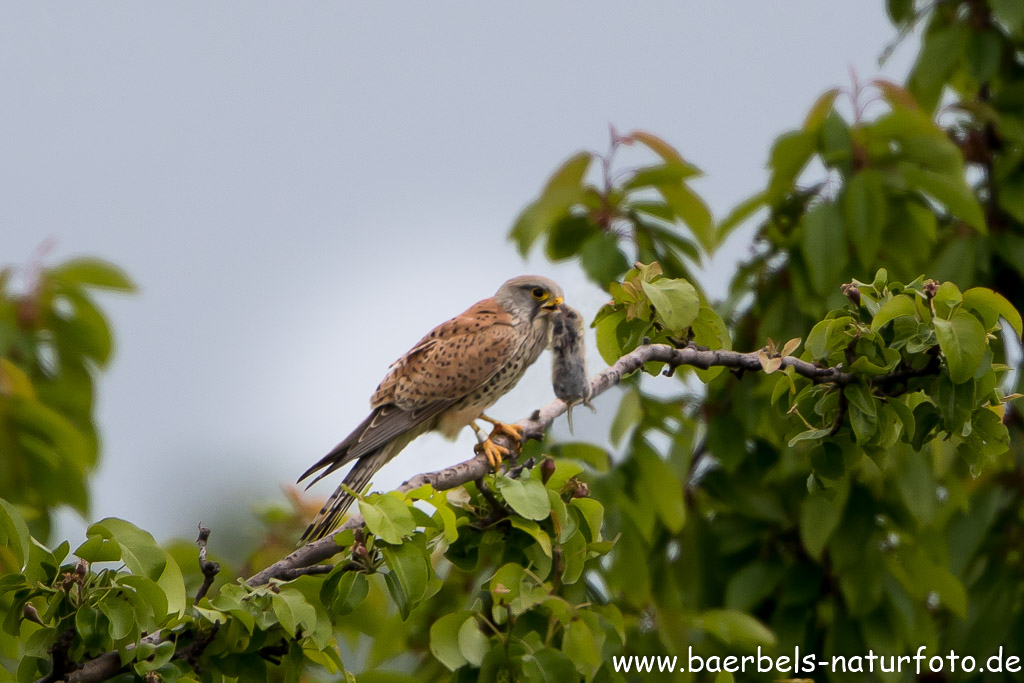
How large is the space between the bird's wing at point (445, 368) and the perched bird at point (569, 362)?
2.51ft

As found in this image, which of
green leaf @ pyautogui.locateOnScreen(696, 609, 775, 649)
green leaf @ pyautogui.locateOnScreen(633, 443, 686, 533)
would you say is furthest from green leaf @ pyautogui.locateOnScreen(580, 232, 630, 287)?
green leaf @ pyautogui.locateOnScreen(696, 609, 775, 649)

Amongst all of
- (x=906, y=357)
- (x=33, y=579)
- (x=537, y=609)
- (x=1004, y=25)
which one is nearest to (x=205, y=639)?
(x=33, y=579)

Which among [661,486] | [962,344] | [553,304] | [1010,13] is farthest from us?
[1010,13]

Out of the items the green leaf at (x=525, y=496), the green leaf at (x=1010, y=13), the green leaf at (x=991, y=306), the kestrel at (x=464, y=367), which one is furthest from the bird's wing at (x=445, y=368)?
the green leaf at (x=1010, y=13)

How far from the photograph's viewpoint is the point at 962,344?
6.99ft

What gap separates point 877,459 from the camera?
2.45 meters

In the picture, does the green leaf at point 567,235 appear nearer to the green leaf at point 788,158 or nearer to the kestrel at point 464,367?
the kestrel at point 464,367

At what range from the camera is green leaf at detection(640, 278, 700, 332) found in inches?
95.3

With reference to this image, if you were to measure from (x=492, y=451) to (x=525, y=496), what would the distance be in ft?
2.27

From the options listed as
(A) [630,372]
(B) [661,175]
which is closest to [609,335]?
(A) [630,372]

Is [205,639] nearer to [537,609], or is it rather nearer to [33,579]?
[33,579]

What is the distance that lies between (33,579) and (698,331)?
1.48m

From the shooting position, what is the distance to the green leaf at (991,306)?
2.20m

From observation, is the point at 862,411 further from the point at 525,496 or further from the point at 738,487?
the point at 738,487
